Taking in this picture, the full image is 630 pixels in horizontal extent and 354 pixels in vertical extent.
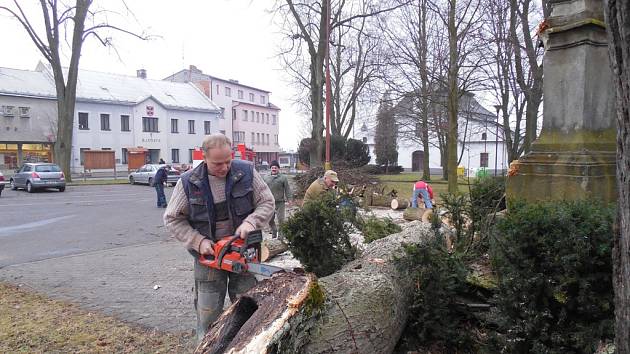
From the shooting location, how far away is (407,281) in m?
3.21

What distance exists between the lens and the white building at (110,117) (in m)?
35.4

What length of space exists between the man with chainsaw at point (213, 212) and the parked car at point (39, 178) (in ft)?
70.7

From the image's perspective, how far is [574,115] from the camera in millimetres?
4750

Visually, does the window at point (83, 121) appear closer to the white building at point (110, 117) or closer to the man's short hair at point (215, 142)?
the white building at point (110, 117)

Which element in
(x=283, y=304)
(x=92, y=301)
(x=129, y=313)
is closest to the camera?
(x=283, y=304)

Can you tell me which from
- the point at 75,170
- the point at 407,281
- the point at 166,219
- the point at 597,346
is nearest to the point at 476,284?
the point at 407,281

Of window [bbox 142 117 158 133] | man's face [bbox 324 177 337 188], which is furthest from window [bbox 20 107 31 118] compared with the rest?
man's face [bbox 324 177 337 188]

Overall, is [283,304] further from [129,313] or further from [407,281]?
[129,313]

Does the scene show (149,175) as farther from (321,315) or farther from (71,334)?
(321,315)

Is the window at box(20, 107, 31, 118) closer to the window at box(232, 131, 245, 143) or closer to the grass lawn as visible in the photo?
the window at box(232, 131, 245, 143)

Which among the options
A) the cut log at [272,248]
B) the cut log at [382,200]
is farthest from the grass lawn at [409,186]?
the cut log at [272,248]

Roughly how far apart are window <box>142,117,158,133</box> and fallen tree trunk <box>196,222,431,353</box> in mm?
43229

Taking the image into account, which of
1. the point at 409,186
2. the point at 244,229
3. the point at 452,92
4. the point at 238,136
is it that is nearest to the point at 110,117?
the point at 238,136

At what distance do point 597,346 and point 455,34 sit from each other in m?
14.5
